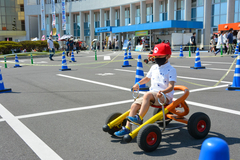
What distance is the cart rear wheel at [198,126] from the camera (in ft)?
12.4

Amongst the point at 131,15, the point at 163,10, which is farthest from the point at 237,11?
the point at 131,15

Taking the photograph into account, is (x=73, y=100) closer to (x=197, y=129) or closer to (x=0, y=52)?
(x=197, y=129)

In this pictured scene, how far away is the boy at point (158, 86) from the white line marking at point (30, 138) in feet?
3.25

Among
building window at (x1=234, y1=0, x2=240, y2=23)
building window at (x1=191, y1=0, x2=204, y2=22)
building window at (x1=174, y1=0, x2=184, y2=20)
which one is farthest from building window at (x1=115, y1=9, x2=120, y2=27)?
building window at (x1=234, y1=0, x2=240, y2=23)

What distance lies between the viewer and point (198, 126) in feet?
12.8

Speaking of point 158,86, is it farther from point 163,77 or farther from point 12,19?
point 12,19

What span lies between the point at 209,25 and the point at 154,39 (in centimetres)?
852

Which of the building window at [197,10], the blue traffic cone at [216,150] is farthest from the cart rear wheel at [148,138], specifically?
the building window at [197,10]

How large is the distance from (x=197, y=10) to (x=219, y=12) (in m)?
3.49

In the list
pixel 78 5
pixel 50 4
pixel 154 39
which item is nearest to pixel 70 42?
pixel 154 39

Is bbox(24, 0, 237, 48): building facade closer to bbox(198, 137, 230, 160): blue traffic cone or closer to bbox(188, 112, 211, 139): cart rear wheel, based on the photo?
bbox(188, 112, 211, 139): cart rear wheel

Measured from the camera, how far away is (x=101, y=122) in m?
4.84

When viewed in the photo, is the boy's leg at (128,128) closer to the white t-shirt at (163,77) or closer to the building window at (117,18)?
the white t-shirt at (163,77)

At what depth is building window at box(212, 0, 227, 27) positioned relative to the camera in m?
36.3
